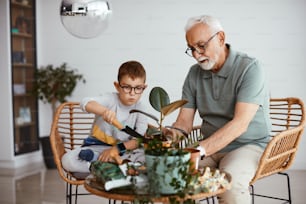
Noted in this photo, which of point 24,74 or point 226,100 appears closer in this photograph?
point 226,100

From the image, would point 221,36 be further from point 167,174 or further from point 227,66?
point 167,174

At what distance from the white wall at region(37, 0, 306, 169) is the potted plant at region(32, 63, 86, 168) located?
0.56ft

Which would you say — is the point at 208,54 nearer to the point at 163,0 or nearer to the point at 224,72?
the point at 224,72

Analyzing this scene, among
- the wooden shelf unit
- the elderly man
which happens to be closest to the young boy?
the elderly man

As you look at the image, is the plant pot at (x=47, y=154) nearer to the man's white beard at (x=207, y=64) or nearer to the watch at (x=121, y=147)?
the watch at (x=121, y=147)

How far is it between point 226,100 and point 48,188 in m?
2.48

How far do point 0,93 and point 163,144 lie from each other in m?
3.79

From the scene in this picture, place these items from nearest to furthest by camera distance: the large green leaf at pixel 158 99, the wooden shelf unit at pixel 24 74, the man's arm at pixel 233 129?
the large green leaf at pixel 158 99
the man's arm at pixel 233 129
the wooden shelf unit at pixel 24 74

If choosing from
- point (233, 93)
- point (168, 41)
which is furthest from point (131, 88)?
point (168, 41)

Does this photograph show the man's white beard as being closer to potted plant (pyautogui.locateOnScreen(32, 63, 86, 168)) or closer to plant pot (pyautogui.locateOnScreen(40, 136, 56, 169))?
potted plant (pyautogui.locateOnScreen(32, 63, 86, 168))

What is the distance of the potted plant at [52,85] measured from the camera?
19.2 feet

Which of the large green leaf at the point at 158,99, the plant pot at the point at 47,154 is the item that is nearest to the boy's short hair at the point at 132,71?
the large green leaf at the point at 158,99

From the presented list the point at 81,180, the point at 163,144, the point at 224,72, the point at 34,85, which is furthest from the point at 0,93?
the point at 163,144

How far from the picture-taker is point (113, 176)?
2.21m
